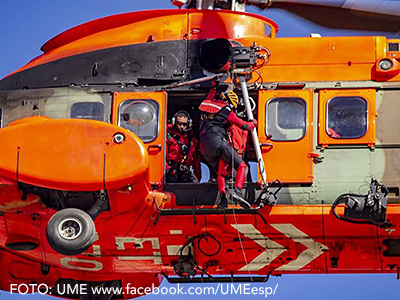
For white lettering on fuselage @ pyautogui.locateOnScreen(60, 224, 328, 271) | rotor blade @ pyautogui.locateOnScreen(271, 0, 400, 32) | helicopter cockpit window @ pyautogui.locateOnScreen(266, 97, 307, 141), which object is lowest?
white lettering on fuselage @ pyautogui.locateOnScreen(60, 224, 328, 271)

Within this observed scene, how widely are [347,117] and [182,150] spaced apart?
2.38 meters

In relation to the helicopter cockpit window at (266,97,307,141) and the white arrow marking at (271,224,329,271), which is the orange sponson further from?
the white arrow marking at (271,224,329,271)

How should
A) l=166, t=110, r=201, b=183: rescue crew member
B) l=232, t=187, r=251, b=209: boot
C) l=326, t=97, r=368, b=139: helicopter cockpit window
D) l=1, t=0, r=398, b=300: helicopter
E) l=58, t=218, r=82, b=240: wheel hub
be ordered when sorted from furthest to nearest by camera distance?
l=166, t=110, r=201, b=183: rescue crew member → l=326, t=97, r=368, b=139: helicopter cockpit window → l=232, t=187, r=251, b=209: boot → l=1, t=0, r=398, b=300: helicopter → l=58, t=218, r=82, b=240: wheel hub

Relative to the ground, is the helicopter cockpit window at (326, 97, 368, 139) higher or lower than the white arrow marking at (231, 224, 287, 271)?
higher

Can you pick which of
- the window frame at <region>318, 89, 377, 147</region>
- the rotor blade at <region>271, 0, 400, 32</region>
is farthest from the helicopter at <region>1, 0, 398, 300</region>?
the rotor blade at <region>271, 0, 400, 32</region>

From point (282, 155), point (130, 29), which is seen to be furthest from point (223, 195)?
point (130, 29)

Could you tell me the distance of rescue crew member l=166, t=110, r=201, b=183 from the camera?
17.4 meters

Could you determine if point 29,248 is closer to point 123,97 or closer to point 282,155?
point 123,97

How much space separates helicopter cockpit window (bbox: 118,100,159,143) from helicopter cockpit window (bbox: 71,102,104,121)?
0.31 metres

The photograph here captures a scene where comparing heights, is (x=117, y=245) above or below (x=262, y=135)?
below

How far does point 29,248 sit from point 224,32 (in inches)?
164

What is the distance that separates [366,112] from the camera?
1695 cm

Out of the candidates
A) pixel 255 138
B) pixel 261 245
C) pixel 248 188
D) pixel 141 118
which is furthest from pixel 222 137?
pixel 261 245

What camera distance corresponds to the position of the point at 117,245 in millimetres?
17453
